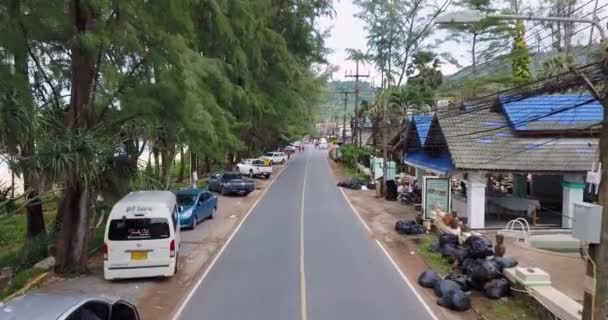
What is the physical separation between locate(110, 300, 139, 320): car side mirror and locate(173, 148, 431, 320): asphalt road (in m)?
2.98

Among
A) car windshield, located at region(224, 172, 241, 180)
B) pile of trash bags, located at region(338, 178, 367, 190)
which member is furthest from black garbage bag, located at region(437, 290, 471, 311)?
pile of trash bags, located at region(338, 178, 367, 190)

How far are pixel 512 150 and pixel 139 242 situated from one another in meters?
14.6

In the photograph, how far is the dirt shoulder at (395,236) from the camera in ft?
37.5

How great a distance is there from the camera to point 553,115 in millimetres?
→ 21359

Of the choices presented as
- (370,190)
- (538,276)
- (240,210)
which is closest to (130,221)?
(538,276)

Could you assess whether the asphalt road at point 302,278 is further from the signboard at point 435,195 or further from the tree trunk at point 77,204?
the tree trunk at point 77,204

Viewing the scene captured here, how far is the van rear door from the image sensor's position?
1247cm

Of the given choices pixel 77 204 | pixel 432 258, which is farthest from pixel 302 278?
pixel 77 204

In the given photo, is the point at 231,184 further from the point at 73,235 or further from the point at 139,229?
the point at 139,229

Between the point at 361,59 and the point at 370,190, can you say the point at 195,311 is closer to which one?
the point at 370,190

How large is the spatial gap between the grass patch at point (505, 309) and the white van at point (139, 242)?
7.28m

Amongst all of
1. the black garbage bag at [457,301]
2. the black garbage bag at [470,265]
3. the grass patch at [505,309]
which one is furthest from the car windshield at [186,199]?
the grass patch at [505,309]

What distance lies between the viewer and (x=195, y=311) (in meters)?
10.7

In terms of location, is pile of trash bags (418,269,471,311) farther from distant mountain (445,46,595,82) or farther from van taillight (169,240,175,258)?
distant mountain (445,46,595,82)
